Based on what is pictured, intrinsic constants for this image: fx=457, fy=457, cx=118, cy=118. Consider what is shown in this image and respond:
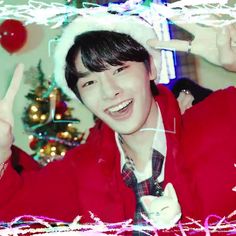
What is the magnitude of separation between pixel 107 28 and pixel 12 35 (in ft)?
0.75

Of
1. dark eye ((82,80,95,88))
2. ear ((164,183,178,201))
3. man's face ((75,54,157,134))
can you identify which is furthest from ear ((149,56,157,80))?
ear ((164,183,178,201))

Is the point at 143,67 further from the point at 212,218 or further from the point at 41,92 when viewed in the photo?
the point at 212,218

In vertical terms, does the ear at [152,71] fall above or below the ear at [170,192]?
above

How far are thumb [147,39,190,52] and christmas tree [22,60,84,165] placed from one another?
0.24 metres

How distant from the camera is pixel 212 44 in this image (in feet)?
3.41

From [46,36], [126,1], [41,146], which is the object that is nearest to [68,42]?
[46,36]

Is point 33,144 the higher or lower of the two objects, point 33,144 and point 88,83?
the lower

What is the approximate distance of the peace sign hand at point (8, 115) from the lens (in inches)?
41.8

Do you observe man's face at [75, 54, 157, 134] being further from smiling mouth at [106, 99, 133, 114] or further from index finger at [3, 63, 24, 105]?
index finger at [3, 63, 24, 105]

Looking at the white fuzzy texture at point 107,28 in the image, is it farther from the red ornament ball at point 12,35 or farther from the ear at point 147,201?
the ear at point 147,201

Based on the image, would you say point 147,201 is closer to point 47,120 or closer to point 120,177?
point 120,177

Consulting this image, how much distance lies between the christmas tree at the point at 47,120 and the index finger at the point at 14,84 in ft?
0.05

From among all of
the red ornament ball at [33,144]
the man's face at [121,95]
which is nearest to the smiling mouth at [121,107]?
Answer: the man's face at [121,95]

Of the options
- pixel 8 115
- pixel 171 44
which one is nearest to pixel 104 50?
pixel 171 44
